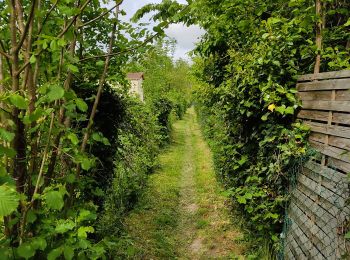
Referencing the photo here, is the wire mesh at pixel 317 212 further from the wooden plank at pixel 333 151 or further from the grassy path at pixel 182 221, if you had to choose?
the grassy path at pixel 182 221

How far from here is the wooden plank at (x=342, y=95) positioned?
2912mm

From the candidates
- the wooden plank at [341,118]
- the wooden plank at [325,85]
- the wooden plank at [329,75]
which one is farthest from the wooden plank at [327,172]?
the wooden plank at [329,75]

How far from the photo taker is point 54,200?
1705 millimetres

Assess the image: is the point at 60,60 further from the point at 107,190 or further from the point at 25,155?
the point at 107,190

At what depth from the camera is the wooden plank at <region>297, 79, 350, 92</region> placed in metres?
2.96

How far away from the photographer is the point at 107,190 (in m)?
5.80

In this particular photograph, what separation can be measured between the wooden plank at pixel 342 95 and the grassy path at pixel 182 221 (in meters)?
2.36

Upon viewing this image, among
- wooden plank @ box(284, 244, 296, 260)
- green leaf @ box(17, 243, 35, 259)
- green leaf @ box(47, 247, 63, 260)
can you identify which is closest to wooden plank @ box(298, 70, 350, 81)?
wooden plank @ box(284, 244, 296, 260)

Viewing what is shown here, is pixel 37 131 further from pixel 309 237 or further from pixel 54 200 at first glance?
pixel 309 237

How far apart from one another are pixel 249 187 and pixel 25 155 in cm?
347

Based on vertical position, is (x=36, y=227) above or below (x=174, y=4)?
below

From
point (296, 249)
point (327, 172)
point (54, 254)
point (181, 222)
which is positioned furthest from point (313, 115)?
point (181, 222)

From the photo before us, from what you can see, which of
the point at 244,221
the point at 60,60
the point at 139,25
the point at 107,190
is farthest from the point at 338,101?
the point at 107,190

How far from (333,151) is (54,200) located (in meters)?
2.52
